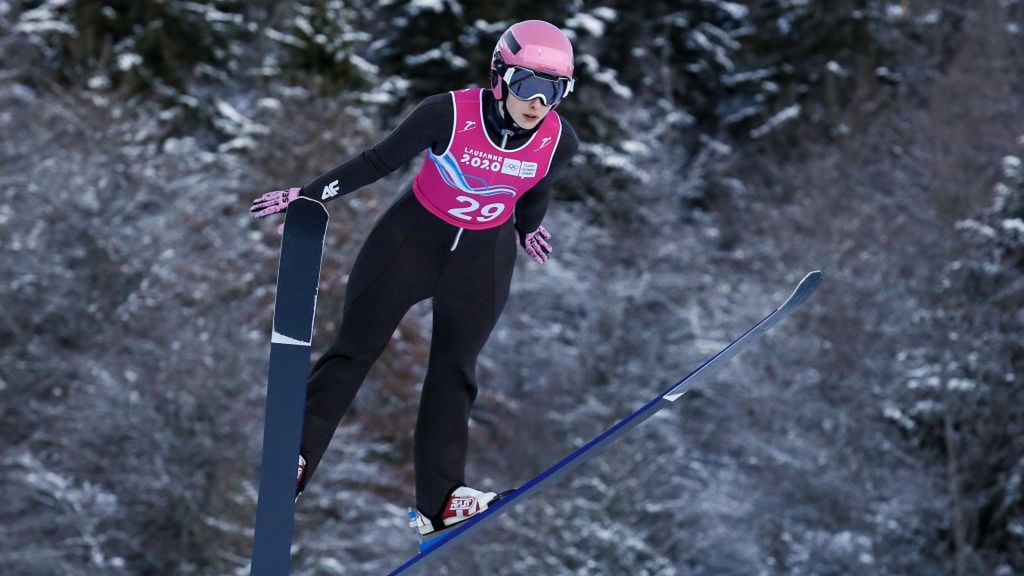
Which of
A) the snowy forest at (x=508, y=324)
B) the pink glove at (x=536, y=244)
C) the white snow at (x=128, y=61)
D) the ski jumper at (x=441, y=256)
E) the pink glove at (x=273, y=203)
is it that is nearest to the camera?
the pink glove at (x=273, y=203)

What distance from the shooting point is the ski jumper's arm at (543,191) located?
3885 mm

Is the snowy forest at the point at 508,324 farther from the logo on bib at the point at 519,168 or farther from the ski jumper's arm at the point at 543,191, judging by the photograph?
the logo on bib at the point at 519,168

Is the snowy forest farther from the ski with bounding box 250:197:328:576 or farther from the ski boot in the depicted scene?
the ski with bounding box 250:197:328:576

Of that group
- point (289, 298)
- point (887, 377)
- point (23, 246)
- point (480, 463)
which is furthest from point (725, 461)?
point (289, 298)

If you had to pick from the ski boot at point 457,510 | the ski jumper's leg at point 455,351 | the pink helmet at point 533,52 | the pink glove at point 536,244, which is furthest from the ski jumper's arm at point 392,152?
the ski boot at point 457,510

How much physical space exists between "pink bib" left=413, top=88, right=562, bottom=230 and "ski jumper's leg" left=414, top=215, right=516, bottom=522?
9cm

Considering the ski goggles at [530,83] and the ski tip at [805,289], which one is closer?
the ski goggles at [530,83]

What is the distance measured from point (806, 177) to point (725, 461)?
22.8 ft

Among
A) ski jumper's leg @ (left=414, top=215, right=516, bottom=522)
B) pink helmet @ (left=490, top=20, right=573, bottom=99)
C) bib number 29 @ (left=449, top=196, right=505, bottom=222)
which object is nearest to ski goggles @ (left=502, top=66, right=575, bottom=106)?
pink helmet @ (left=490, top=20, right=573, bottom=99)

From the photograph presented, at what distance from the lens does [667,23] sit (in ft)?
83.3

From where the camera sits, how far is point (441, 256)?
12.8 feet

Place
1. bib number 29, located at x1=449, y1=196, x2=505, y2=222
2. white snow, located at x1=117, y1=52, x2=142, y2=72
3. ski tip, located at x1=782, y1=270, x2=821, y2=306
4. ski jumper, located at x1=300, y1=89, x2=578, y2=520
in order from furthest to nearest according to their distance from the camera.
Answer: white snow, located at x1=117, y1=52, x2=142, y2=72, ski tip, located at x1=782, y1=270, x2=821, y2=306, bib number 29, located at x1=449, y1=196, x2=505, y2=222, ski jumper, located at x1=300, y1=89, x2=578, y2=520

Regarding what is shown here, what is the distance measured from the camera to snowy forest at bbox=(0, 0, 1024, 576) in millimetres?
18078

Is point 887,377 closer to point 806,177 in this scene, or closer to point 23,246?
point 806,177
